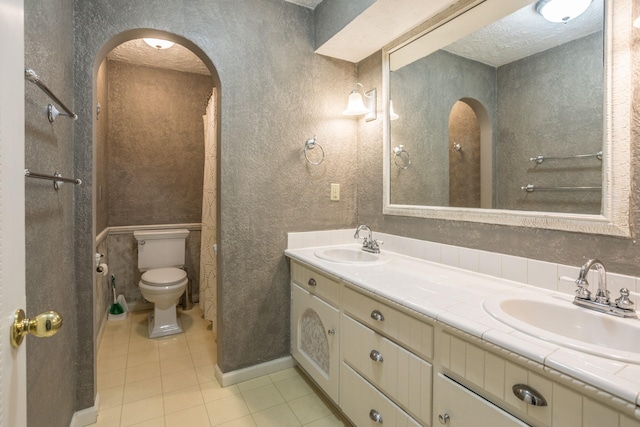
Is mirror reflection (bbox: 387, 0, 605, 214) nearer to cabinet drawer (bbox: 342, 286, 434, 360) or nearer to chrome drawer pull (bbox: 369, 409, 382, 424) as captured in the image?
cabinet drawer (bbox: 342, 286, 434, 360)

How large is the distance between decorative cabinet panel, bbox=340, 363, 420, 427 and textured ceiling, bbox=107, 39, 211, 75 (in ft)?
9.15

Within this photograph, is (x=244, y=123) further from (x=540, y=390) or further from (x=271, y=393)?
(x=540, y=390)

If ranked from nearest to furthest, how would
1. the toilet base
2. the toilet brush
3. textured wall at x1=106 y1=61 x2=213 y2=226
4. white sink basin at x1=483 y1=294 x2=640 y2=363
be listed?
white sink basin at x1=483 y1=294 x2=640 y2=363
the toilet base
the toilet brush
textured wall at x1=106 y1=61 x2=213 y2=226

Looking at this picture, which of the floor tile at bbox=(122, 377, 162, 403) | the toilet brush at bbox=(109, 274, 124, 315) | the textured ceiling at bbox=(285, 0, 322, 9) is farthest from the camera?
the toilet brush at bbox=(109, 274, 124, 315)

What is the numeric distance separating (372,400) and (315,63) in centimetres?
203

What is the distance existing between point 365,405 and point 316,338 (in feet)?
1.72

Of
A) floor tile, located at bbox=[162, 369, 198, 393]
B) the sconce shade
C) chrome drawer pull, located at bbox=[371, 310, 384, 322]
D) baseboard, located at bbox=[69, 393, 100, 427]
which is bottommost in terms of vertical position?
floor tile, located at bbox=[162, 369, 198, 393]

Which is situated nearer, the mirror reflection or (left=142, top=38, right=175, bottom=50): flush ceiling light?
the mirror reflection

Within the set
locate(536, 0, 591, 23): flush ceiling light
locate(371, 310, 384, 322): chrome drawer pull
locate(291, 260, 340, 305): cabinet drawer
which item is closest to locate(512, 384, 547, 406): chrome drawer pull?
locate(371, 310, 384, 322): chrome drawer pull

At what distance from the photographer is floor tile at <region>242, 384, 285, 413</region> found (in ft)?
5.78

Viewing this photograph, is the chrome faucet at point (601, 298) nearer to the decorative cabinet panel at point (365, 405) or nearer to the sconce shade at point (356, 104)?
the decorative cabinet panel at point (365, 405)

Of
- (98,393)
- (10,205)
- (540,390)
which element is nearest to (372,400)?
(540,390)

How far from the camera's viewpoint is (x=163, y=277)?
2680 mm

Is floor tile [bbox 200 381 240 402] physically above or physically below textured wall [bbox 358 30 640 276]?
below
